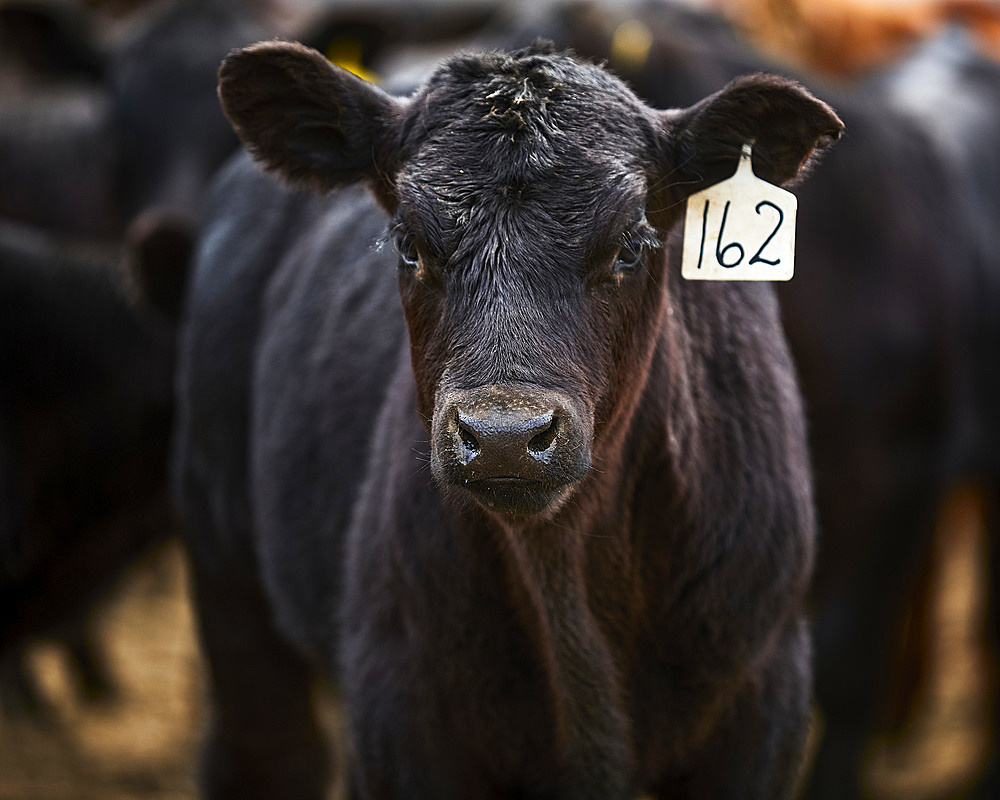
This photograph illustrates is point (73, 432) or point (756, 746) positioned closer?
point (756, 746)

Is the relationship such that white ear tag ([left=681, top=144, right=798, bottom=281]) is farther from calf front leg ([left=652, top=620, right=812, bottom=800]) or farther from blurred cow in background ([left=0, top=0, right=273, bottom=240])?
blurred cow in background ([left=0, top=0, right=273, bottom=240])

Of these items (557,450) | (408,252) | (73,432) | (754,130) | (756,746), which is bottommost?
(73,432)

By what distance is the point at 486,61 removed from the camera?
2.22m

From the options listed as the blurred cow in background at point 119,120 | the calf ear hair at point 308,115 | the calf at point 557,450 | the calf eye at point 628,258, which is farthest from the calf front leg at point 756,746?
the blurred cow in background at point 119,120

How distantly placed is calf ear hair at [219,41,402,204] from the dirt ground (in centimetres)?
319

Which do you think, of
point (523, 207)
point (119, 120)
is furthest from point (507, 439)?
point (119, 120)

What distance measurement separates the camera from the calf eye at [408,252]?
2201 millimetres

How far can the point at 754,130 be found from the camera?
2.28 meters

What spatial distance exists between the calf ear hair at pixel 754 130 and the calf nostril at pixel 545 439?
69cm

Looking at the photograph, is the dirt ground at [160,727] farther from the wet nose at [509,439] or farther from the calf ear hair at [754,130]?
the wet nose at [509,439]

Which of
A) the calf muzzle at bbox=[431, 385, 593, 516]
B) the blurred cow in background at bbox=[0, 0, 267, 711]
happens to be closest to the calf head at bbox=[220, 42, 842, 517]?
the calf muzzle at bbox=[431, 385, 593, 516]

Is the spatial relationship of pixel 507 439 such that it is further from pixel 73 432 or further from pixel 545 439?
pixel 73 432

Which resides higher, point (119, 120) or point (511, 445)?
point (511, 445)

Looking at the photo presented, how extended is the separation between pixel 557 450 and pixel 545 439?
3cm
